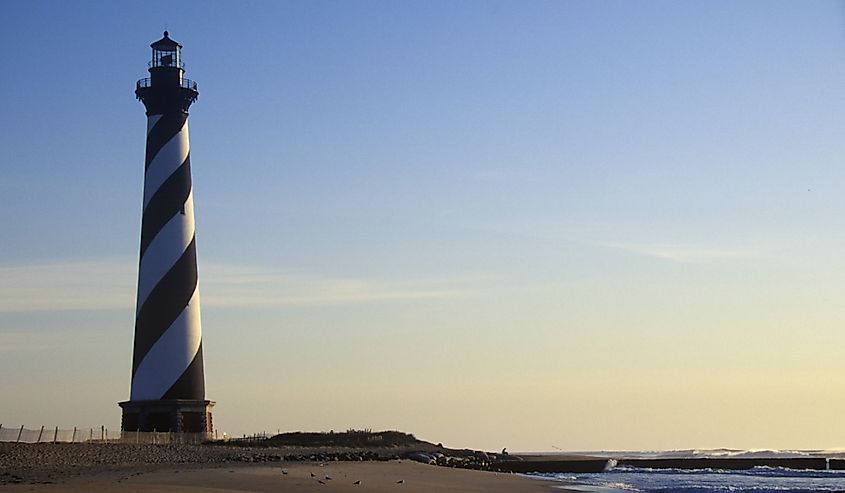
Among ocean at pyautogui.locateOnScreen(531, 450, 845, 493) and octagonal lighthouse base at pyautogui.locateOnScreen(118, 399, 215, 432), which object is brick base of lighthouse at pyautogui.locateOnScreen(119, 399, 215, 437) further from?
ocean at pyautogui.locateOnScreen(531, 450, 845, 493)

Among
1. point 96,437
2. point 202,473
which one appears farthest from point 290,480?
point 96,437

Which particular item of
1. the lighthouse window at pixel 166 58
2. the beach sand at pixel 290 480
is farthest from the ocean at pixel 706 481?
the lighthouse window at pixel 166 58

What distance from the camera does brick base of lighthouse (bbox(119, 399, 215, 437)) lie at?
3919 centimetres

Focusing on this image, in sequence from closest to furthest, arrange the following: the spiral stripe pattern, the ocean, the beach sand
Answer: the beach sand
the ocean
the spiral stripe pattern

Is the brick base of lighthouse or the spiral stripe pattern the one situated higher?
the spiral stripe pattern

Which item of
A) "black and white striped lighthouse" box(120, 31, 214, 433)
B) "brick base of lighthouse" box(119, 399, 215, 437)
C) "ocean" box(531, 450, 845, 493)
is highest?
"black and white striped lighthouse" box(120, 31, 214, 433)

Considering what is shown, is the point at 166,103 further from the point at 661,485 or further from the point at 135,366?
the point at 661,485

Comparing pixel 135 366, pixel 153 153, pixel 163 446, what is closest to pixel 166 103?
pixel 153 153

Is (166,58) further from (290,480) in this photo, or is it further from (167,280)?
(290,480)

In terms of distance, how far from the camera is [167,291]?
131ft

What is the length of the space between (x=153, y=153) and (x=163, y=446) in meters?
12.2

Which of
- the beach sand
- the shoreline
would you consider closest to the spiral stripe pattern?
the shoreline

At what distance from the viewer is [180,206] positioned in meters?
40.7

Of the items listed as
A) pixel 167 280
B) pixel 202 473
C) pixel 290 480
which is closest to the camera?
pixel 290 480
